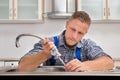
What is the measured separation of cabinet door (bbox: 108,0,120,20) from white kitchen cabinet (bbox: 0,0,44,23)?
82 cm

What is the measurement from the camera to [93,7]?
3.13 m

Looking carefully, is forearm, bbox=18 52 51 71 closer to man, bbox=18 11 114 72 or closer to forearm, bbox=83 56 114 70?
man, bbox=18 11 114 72

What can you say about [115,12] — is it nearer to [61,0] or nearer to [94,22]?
[94,22]

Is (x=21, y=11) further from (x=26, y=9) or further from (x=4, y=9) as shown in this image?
(x=4, y=9)

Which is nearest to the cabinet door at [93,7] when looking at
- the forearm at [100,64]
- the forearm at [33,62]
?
the forearm at [100,64]

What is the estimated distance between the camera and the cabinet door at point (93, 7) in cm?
309

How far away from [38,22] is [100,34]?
78 cm

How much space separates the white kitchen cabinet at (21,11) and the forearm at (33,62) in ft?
6.09

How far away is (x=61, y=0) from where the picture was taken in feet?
9.86

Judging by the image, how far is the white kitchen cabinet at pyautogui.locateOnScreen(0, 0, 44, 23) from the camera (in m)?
3.07

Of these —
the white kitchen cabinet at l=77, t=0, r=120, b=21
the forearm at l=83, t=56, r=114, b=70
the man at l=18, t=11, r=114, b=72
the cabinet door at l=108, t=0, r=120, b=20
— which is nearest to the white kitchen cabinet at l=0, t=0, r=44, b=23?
the white kitchen cabinet at l=77, t=0, r=120, b=21

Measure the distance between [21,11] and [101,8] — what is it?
973 millimetres
